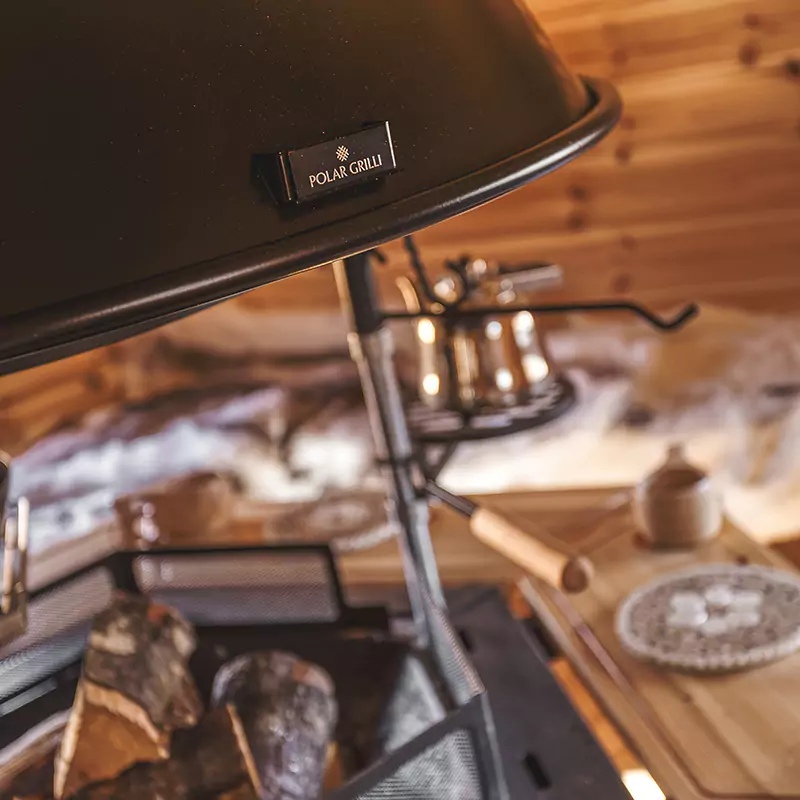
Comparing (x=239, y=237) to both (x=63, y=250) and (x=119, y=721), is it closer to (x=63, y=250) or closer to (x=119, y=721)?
(x=63, y=250)

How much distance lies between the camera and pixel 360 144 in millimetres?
378

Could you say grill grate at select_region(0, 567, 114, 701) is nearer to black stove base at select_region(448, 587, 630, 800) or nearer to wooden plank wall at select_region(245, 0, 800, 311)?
black stove base at select_region(448, 587, 630, 800)

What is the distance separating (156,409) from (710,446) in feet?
4.63

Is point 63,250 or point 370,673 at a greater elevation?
point 63,250

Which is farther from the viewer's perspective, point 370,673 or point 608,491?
point 608,491

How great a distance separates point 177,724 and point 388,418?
0.33 m

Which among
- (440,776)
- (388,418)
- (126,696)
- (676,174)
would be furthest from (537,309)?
(676,174)

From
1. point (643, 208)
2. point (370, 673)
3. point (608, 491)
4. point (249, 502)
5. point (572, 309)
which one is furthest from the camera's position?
point (643, 208)

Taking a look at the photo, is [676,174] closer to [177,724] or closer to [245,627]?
[245,627]

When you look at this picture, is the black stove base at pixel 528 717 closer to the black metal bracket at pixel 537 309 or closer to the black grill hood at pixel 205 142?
the black metal bracket at pixel 537 309

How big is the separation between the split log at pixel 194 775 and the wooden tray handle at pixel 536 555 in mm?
273

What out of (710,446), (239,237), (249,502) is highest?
(239,237)

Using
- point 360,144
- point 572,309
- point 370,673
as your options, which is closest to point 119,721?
point 370,673

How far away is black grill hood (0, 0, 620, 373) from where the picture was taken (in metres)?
0.32
